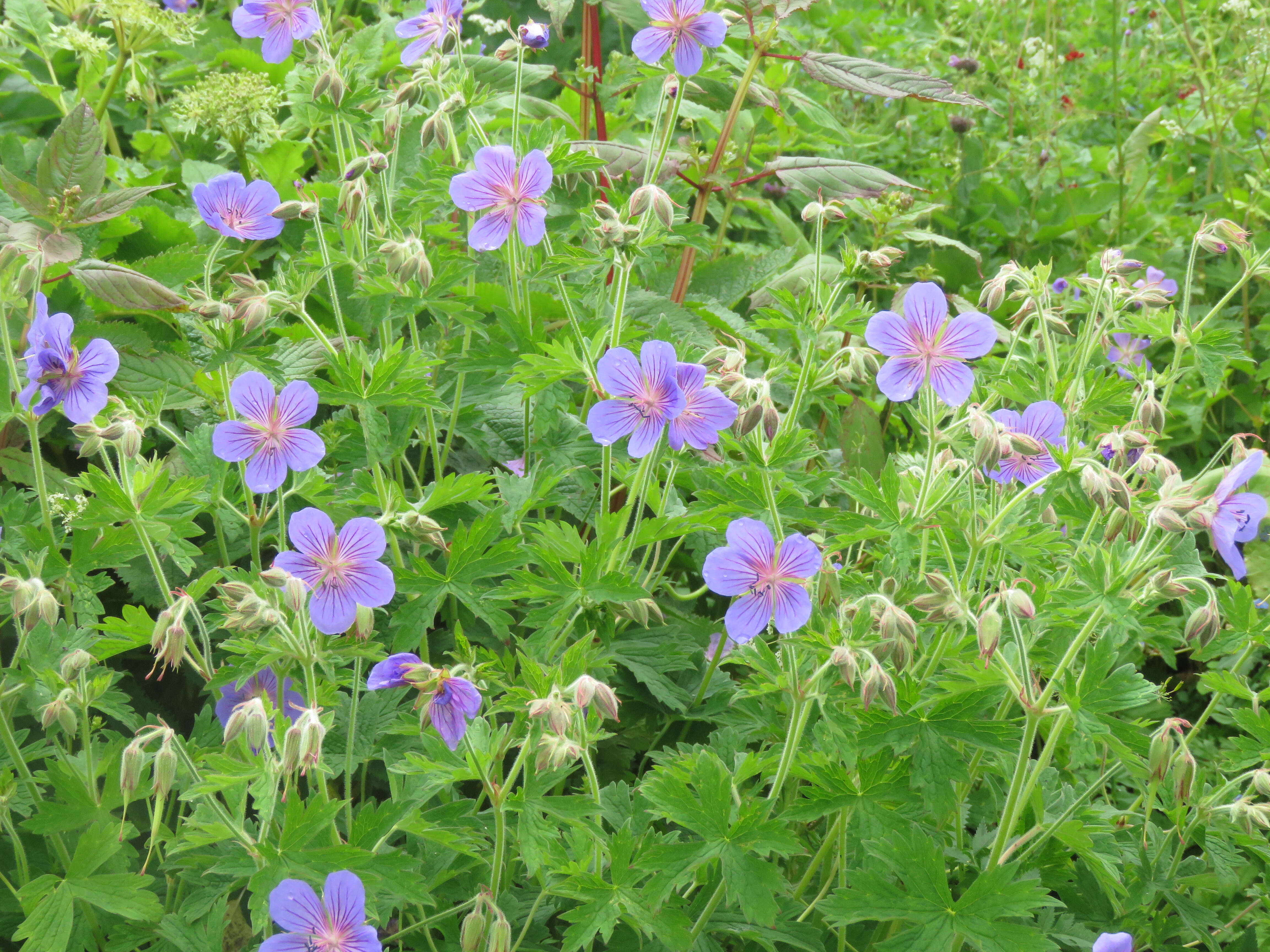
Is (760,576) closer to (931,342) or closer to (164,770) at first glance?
(931,342)

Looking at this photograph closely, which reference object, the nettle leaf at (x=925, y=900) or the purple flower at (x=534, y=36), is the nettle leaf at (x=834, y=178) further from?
the nettle leaf at (x=925, y=900)

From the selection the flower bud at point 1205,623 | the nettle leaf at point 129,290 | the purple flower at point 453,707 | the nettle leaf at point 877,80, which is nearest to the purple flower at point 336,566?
the purple flower at point 453,707

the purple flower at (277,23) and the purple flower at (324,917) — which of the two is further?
the purple flower at (277,23)

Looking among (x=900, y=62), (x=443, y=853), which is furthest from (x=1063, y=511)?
(x=900, y=62)

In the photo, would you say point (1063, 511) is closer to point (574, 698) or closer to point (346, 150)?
point (574, 698)

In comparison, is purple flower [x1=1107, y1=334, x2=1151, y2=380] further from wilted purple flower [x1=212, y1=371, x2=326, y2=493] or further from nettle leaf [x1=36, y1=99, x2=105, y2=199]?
nettle leaf [x1=36, y1=99, x2=105, y2=199]
